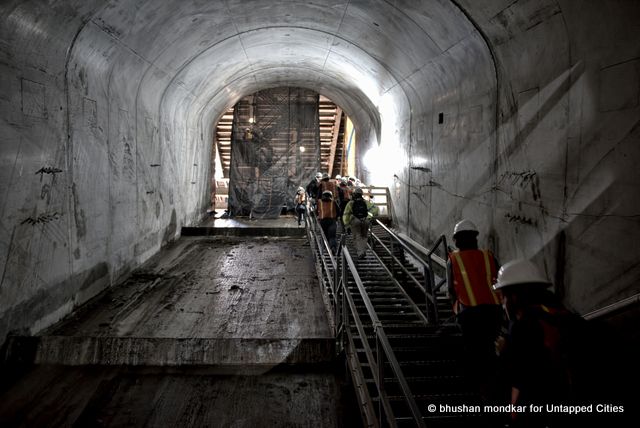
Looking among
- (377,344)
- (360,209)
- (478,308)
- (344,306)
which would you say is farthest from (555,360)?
(360,209)

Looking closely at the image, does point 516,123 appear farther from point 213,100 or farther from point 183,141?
point 213,100

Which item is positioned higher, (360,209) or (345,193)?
(345,193)

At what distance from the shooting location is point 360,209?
7801 mm

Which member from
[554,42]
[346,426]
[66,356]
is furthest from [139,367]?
[554,42]

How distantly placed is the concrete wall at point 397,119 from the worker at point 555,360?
5.22 ft

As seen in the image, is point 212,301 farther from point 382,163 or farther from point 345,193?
point 382,163

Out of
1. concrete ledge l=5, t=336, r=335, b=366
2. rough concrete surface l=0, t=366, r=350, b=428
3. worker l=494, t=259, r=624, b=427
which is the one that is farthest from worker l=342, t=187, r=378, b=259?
worker l=494, t=259, r=624, b=427

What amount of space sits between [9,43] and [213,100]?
8.98 m

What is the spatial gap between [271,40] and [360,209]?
4379mm

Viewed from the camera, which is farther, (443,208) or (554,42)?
(443,208)

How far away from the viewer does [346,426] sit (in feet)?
12.9

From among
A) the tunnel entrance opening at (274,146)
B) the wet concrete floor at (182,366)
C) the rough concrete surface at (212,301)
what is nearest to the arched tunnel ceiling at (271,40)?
the rough concrete surface at (212,301)

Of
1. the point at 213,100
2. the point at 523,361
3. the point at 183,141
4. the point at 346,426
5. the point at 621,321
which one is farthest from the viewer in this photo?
the point at 213,100

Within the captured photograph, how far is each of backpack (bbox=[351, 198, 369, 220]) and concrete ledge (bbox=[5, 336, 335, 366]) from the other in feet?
10.5
